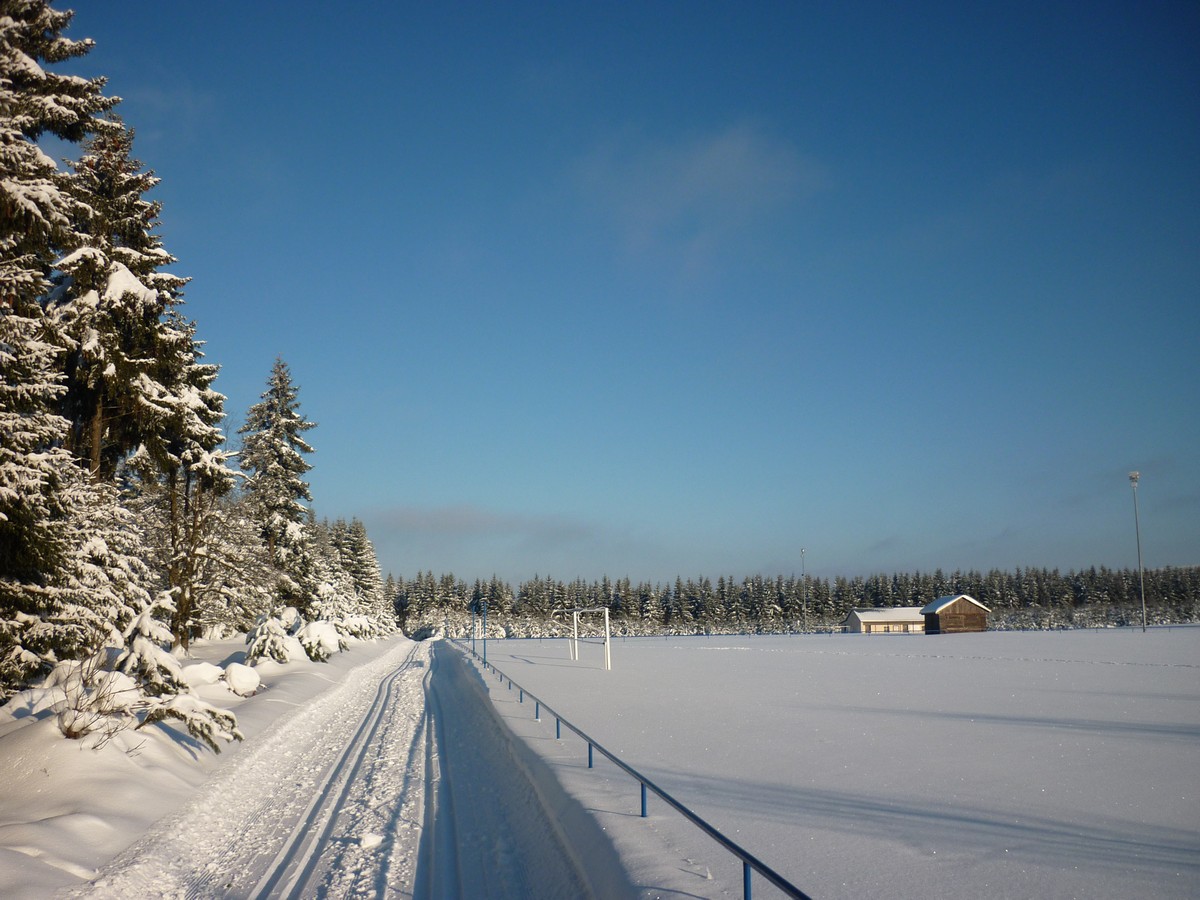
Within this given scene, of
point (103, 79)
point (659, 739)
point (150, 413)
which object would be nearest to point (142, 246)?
point (150, 413)

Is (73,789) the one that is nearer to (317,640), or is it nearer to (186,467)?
(186,467)

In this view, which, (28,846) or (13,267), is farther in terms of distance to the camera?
(13,267)

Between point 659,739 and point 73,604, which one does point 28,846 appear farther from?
point 659,739

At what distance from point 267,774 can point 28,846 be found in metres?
5.01

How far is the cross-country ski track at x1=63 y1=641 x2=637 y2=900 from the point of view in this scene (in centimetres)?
732

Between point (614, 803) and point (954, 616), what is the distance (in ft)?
292

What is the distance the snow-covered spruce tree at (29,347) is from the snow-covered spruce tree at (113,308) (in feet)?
6.10

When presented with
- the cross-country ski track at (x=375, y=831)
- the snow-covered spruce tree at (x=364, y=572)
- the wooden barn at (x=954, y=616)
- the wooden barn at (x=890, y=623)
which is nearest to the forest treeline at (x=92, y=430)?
the cross-country ski track at (x=375, y=831)

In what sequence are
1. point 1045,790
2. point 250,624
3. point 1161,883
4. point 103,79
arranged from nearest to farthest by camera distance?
point 1161,883
point 1045,790
point 103,79
point 250,624

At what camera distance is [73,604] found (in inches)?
473

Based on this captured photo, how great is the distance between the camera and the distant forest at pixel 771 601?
4596 inches

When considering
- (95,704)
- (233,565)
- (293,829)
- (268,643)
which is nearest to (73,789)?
(95,704)

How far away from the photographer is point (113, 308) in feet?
52.4

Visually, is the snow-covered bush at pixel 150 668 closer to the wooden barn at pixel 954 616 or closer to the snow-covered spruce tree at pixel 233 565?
the snow-covered spruce tree at pixel 233 565
